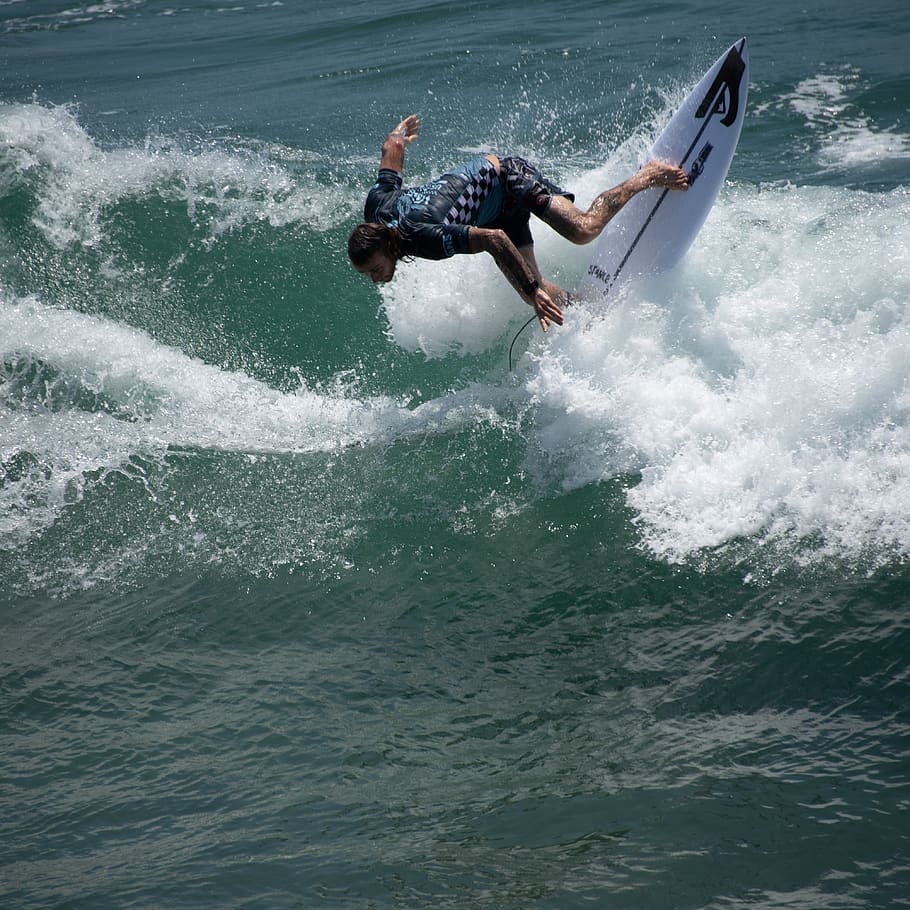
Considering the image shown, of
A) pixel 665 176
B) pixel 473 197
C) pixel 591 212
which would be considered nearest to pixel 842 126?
pixel 665 176

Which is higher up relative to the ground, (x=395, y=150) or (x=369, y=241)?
(x=395, y=150)

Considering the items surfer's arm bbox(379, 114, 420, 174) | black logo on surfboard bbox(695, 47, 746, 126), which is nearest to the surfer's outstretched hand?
black logo on surfboard bbox(695, 47, 746, 126)

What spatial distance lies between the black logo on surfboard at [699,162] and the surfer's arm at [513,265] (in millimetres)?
1670

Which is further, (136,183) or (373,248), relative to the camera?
(136,183)

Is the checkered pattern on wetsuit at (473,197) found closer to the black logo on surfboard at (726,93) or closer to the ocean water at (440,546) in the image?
the ocean water at (440,546)

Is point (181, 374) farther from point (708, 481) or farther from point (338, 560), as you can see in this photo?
point (708, 481)

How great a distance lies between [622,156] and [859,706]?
4.87 m

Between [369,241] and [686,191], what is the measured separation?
7.48 ft

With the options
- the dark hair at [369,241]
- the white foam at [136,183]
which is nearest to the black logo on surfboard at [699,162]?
the dark hair at [369,241]

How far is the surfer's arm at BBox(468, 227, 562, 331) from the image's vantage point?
5316 millimetres

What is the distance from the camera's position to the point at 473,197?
5.86 metres

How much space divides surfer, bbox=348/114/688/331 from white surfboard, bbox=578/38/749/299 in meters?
0.14

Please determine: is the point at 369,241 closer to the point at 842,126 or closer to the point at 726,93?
the point at 726,93

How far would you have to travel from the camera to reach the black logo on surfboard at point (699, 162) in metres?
6.36
